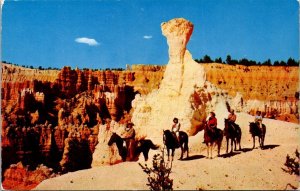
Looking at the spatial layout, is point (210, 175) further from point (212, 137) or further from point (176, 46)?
point (176, 46)

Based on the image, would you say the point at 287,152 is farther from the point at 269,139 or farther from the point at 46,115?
the point at 46,115

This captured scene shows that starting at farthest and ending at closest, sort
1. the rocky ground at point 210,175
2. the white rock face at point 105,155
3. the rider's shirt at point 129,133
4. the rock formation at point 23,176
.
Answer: the rock formation at point 23,176
the white rock face at point 105,155
the rider's shirt at point 129,133
the rocky ground at point 210,175

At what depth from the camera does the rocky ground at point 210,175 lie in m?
11.2

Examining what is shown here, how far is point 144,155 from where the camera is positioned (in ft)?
43.5

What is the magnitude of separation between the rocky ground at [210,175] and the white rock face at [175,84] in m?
1.66

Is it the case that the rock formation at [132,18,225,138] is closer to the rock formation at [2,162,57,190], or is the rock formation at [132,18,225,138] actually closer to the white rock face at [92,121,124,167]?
the white rock face at [92,121,124,167]

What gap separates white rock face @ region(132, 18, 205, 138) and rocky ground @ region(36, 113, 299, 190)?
166cm

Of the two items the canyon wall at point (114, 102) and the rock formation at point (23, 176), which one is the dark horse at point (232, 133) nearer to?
the canyon wall at point (114, 102)

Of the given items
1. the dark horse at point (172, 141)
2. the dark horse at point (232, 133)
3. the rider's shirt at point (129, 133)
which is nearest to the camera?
the dark horse at point (172, 141)

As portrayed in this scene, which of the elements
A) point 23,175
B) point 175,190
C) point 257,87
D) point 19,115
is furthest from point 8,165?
point 257,87

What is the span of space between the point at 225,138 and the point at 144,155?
2047 mm

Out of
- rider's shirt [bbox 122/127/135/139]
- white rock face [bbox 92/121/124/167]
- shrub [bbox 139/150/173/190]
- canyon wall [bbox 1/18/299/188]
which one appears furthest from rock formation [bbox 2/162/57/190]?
shrub [bbox 139/150/173/190]

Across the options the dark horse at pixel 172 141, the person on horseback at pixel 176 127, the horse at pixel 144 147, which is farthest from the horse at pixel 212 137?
the horse at pixel 144 147

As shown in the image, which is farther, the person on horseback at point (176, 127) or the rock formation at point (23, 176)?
the rock formation at point (23, 176)
